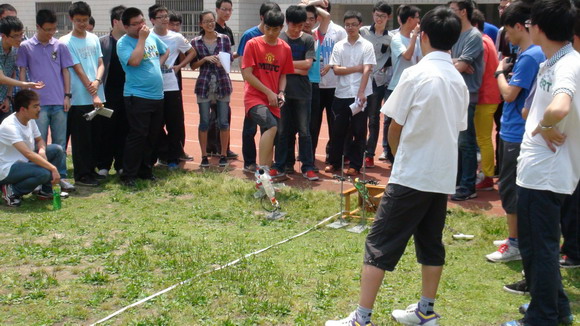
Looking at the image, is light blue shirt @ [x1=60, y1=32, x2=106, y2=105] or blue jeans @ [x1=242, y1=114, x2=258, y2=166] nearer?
light blue shirt @ [x1=60, y1=32, x2=106, y2=105]

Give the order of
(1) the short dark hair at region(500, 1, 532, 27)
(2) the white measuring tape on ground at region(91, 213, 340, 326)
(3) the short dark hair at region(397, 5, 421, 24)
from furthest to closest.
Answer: (3) the short dark hair at region(397, 5, 421, 24) < (1) the short dark hair at region(500, 1, 532, 27) < (2) the white measuring tape on ground at region(91, 213, 340, 326)

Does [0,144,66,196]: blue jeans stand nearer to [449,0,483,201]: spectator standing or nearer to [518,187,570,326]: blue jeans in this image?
[449,0,483,201]: spectator standing

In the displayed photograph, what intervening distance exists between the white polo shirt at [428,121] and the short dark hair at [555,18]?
59 cm

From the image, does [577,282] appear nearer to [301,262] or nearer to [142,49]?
[301,262]

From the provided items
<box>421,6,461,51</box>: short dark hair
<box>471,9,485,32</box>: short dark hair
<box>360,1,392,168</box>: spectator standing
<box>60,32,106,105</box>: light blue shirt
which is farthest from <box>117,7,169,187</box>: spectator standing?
<box>421,6,461,51</box>: short dark hair

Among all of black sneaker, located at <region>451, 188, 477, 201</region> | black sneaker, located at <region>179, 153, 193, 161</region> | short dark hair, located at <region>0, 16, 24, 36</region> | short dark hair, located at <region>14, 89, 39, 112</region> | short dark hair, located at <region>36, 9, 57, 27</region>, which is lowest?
black sneaker, located at <region>179, 153, 193, 161</region>

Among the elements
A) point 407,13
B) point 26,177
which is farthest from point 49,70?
point 407,13

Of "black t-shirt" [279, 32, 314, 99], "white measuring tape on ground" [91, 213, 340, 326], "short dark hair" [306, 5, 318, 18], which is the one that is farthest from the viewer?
"short dark hair" [306, 5, 318, 18]

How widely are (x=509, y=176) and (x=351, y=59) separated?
13.0 feet

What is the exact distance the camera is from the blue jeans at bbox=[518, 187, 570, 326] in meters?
4.30

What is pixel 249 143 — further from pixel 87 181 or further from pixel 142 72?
pixel 87 181

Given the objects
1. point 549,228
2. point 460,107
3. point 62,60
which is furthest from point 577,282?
point 62,60

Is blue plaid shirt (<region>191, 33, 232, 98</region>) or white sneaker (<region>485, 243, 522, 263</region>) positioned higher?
blue plaid shirt (<region>191, 33, 232, 98</region>)

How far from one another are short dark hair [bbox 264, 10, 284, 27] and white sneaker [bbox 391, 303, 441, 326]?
4.32 metres
